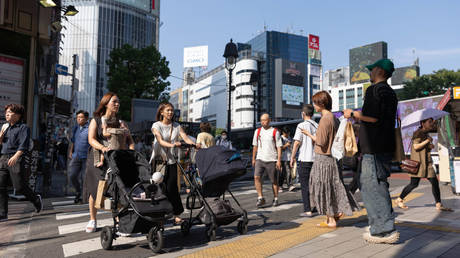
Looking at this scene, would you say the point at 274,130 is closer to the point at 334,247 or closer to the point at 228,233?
the point at 228,233

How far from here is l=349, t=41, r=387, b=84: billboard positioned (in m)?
119

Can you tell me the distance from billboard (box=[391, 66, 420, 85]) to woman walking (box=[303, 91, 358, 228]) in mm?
101558

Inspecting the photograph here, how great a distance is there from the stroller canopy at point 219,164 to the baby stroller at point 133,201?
2.18 feet

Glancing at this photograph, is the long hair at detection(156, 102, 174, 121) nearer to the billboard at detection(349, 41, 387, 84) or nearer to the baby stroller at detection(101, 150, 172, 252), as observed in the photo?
the baby stroller at detection(101, 150, 172, 252)

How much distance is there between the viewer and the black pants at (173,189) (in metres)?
4.89

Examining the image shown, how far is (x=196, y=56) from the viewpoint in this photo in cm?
9956

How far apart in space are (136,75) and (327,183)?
33.7m

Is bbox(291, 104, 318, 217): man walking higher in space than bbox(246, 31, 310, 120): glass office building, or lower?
lower

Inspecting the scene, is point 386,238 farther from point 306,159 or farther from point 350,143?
point 306,159

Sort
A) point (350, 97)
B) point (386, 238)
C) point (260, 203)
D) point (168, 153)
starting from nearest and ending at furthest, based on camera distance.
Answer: point (386, 238) < point (168, 153) < point (260, 203) < point (350, 97)

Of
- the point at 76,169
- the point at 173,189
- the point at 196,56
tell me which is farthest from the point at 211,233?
the point at 196,56

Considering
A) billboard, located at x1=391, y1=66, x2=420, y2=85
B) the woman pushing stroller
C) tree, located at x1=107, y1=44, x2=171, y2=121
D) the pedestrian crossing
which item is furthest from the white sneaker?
billboard, located at x1=391, y1=66, x2=420, y2=85

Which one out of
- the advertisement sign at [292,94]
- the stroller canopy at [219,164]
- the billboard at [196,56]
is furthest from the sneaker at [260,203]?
the advertisement sign at [292,94]

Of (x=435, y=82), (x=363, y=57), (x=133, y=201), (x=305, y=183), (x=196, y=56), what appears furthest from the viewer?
(x=363, y=57)
